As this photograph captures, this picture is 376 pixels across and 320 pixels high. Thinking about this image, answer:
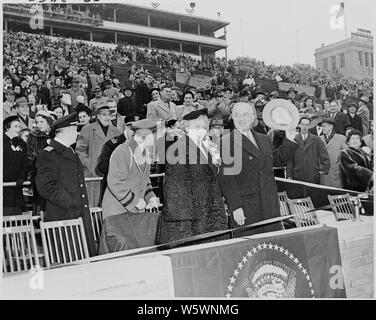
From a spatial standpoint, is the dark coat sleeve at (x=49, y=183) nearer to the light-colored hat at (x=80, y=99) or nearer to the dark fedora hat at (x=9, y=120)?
the dark fedora hat at (x=9, y=120)

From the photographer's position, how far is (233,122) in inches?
124

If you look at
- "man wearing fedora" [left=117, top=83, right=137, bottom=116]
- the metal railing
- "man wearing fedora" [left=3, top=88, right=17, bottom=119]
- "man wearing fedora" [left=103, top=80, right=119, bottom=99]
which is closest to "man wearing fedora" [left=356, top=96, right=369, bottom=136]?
the metal railing

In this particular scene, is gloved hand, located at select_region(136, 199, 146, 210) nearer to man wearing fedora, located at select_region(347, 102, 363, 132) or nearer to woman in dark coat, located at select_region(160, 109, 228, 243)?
woman in dark coat, located at select_region(160, 109, 228, 243)

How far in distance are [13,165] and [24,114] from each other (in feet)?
1.11

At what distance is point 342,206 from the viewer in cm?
330

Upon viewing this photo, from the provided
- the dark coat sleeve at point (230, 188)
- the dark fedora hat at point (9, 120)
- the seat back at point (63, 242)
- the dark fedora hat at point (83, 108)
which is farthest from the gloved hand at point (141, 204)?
the dark fedora hat at point (9, 120)

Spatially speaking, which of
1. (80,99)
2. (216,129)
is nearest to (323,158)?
(216,129)

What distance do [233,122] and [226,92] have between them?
0.23 m

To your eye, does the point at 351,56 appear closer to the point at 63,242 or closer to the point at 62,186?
the point at 62,186

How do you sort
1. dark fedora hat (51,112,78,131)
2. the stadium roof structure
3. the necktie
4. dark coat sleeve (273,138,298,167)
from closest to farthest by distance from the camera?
dark fedora hat (51,112,78,131), the stadium roof structure, the necktie, dark coat sleeve (273,138,298,167)

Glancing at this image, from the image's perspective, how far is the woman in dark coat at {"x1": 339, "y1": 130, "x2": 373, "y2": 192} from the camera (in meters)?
3.28

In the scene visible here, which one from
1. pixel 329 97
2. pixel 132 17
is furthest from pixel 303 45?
pixel 132 17

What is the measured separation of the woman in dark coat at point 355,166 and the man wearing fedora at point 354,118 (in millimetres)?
39
